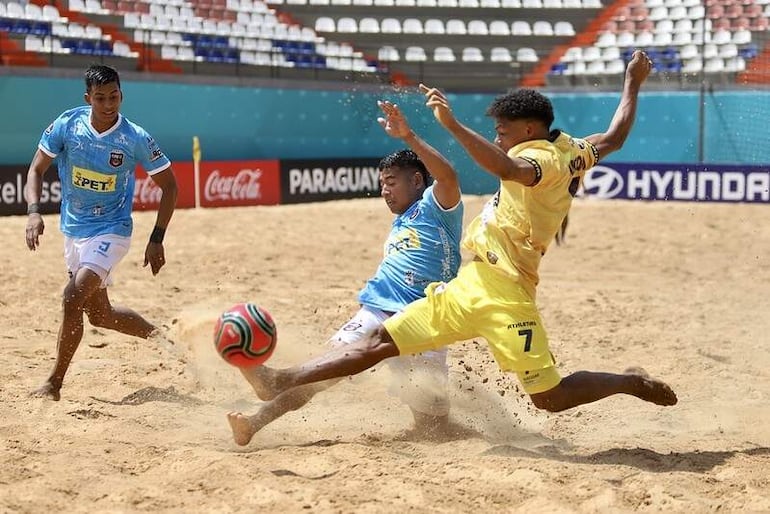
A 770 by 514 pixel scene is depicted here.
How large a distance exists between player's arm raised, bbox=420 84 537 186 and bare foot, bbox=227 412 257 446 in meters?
1.69

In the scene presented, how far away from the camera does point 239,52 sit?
22.4 meters

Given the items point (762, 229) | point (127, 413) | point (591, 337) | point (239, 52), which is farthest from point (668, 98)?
point (127, 413)

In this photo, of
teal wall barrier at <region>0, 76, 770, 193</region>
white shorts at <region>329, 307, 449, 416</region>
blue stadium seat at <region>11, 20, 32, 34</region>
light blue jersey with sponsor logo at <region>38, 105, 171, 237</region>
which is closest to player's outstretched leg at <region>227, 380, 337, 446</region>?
white shorts at <region>329, 307, 449, 416</region>

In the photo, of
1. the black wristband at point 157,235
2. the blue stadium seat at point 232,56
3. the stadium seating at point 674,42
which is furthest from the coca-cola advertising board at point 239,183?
the black wristband at point 157,235

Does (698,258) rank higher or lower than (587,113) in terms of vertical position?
lower

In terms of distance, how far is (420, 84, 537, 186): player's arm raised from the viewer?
4492 mm

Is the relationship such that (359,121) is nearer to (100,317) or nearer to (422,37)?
(422,37)

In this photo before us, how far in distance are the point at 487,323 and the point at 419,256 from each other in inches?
31.1

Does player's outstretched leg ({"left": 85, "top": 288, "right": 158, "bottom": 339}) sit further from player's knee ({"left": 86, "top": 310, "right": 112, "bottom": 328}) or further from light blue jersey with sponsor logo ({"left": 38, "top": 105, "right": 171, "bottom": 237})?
light blue jersey with sponsor logo ({"left": 38, "top": 105, "right": 171, "bottom": 237})

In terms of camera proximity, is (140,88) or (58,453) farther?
(140,88)

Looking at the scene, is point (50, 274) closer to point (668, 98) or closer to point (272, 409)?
point (272, 409)

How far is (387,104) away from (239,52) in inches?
718

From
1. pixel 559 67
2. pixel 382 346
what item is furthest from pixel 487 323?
pixel 559 67

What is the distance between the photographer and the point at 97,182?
6.66 m
